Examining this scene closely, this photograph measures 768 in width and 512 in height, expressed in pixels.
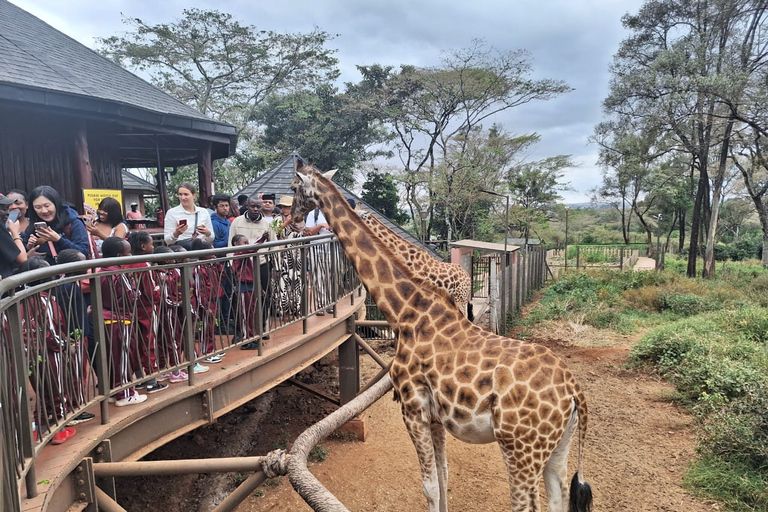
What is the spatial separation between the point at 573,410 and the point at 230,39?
2517 cm

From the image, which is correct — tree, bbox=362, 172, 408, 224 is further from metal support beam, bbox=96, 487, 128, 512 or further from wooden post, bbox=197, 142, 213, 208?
metal support beam, bbox=96, 487, 128, 512

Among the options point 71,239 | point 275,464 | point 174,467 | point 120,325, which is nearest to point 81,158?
point 71,239

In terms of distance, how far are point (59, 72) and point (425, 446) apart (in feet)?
23.3

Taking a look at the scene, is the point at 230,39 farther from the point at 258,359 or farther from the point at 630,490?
the point at 630,490

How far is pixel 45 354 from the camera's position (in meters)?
2.55

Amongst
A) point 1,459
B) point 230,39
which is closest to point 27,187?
point 1,459

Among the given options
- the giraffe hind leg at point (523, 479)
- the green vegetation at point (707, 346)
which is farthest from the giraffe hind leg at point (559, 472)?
the green vegetation at point (707, 346)

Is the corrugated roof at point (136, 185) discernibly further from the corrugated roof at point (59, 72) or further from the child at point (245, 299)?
the child at point (245, 299)

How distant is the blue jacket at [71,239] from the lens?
152 inches

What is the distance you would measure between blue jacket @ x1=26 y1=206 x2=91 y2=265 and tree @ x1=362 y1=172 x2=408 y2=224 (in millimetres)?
21478

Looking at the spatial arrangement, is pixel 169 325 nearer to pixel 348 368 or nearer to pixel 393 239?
pixel 393 239

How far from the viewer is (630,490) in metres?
5.34

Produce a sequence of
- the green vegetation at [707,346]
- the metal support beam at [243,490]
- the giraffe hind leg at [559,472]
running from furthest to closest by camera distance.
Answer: the green vegetation at [707,346], the giraffe hind leg at [559,472], the metal support beam at [243,490]

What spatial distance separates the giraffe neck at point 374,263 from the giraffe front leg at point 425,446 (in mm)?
722
